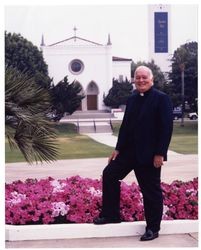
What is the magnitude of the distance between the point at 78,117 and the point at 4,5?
12.6 feet

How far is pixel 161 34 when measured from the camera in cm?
555

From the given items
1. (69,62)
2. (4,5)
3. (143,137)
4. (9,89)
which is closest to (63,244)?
(143,137)

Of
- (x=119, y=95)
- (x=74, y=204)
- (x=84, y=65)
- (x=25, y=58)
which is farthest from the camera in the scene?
(x=84, y=65)

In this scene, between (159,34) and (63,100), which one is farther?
(63,100)

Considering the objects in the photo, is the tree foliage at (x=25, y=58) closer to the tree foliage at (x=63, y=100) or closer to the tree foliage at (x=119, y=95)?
the tree foliage at (x=63, y=100)

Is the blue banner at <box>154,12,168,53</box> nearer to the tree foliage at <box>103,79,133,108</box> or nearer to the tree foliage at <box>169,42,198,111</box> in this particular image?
the tree foliage at <box>169,42,198,111</box>

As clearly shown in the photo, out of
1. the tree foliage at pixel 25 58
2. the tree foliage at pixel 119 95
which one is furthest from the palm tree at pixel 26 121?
the tree foliage at pixel 119 95

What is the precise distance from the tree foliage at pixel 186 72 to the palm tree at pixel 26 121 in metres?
1.64

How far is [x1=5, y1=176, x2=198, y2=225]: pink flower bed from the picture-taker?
16.2ft

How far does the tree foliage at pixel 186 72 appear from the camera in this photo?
18.6 ft

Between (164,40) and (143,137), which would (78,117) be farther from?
(143,137)

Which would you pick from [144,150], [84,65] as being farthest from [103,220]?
[84,65]

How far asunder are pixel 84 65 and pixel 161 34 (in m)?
7.39

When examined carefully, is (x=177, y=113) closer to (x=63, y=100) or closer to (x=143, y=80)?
(x=63, y=100)
